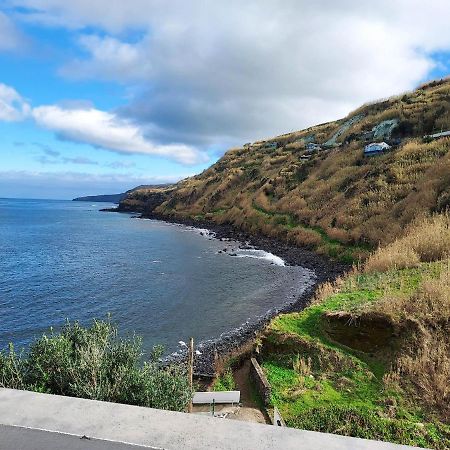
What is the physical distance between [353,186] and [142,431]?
44.0 metres

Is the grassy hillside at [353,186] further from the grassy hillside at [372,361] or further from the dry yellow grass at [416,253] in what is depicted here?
the grassy hillside at [372,361]

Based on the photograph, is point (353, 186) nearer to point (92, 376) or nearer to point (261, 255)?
point (261, 255)

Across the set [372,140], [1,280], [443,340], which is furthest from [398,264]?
[372,140]

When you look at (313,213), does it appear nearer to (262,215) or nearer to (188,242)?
(262,215)

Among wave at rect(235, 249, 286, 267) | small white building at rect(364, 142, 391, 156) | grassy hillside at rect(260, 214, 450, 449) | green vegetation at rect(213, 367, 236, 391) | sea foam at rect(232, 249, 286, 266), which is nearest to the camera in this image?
grassy hillside at rect(260, 214, 450, 449)

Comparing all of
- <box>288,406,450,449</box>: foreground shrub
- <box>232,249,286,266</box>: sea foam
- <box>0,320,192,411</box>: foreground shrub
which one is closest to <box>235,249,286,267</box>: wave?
<box>232,249,286,266</box>: sea foam

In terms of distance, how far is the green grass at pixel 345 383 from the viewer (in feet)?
24.6

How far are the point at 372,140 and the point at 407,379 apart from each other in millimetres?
54388

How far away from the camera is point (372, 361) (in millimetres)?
10250

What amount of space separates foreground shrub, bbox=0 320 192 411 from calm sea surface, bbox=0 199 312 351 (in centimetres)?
1239

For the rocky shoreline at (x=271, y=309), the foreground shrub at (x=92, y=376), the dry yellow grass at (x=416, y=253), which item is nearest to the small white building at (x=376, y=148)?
the rocky shoreline at (x=271, y=309)

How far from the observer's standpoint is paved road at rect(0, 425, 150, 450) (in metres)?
3.30

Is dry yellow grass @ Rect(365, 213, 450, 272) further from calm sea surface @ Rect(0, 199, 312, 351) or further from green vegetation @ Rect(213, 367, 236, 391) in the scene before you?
calm sea surface @ Rect(0, 199, 312, 351)

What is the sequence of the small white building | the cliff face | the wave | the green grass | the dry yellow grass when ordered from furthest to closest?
1. the cliff face
2. the small white building
3. the wave
4. the dry yellow grass
5. the green grass
